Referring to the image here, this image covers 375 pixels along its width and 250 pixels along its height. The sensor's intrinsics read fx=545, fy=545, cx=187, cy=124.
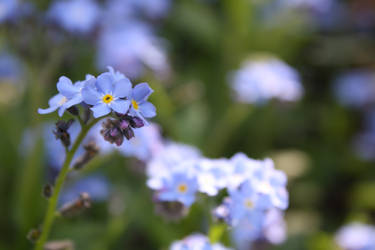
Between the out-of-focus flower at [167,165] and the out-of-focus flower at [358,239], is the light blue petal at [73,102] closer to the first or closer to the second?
the out-of-focus flower at [167,165]

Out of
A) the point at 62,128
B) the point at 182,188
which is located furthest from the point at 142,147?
the point at 62,128

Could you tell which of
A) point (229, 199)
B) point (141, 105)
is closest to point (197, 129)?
point (229, 199)

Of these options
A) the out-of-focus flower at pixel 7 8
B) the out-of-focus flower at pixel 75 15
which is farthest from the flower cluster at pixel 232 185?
the out-of-focus flower at pixel 7 8

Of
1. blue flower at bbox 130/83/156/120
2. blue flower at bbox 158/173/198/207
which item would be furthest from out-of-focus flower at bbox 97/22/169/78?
blue flower at bbox 130/83/156/120

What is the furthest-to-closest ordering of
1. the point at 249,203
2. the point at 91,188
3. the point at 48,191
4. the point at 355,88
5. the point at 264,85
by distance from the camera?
1. the point at 355,88
2. the point at 264,85
3. the point at 91,188
4. the point at 249,203
5. the point at 48,191

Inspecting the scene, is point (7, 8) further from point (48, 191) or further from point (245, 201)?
point (245, 201)

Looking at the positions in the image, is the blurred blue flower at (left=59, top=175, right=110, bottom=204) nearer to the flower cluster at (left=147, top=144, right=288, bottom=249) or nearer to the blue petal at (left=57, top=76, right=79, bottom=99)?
the flower cluster at (left=147, top=144, right=288, bottom=249)

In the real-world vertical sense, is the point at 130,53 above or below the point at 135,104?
above
